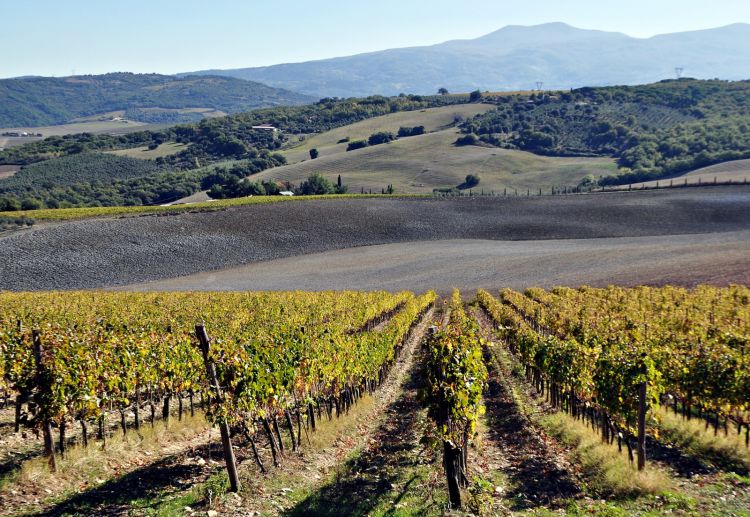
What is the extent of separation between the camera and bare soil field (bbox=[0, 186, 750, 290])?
61.2 metres

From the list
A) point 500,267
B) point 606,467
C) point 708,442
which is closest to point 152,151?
point 500,267

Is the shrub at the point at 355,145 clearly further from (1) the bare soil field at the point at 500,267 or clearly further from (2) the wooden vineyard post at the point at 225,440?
(2) the wooden vineyard post at the point at 225,440

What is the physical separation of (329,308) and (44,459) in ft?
73.7

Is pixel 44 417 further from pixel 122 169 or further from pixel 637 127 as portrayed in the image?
pixel 637 127

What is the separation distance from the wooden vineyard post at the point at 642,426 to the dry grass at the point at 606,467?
27cm

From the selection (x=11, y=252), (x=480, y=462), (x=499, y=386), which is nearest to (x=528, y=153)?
(x=11, y=252)

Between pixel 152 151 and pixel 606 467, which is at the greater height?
pixel 152 151

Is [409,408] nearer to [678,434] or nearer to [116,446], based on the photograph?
[678,434]

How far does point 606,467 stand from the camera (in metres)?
15.3

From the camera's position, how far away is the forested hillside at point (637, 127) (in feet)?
442

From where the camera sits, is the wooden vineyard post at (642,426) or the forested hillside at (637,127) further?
the forested hillside at (637,127)

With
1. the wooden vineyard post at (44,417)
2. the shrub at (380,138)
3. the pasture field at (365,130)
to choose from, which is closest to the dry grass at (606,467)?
the wooden vineyard post at (44,417)

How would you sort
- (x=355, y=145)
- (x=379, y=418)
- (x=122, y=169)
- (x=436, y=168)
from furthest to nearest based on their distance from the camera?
(x=355, y=145) → (x=122, y=169) → (x=436, y=168) → (x=379, y=418)

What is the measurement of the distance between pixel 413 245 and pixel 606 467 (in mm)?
65970
